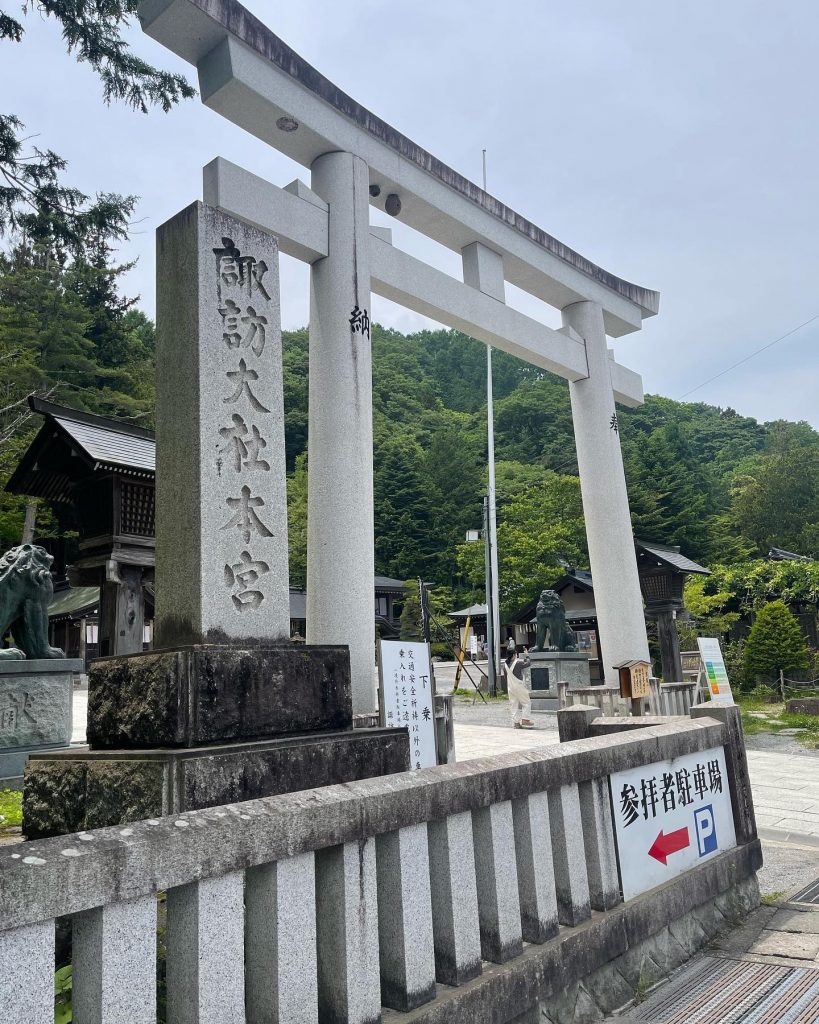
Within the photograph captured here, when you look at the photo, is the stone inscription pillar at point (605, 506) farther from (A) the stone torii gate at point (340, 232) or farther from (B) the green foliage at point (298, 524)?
(B) the green foliage at point (298, 524)

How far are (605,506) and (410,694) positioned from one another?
6.17m

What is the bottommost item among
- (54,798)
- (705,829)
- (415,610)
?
Result: (705,829)

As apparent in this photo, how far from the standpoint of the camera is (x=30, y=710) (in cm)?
731

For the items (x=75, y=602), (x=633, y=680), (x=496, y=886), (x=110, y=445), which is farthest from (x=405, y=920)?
(x=75, y=602)

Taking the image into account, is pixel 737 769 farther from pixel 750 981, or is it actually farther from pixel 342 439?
pixel 342 439

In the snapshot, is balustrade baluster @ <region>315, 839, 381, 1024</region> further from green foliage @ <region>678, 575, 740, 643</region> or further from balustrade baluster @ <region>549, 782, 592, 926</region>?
green foliage @ <region>678, 575, 740, 643</region>

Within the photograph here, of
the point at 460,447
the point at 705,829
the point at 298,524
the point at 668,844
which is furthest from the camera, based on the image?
the point at 460,447

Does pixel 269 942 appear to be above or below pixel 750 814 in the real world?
above

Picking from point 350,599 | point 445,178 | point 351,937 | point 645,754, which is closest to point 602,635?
point 350,599

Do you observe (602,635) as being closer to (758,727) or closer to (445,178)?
(758,727)

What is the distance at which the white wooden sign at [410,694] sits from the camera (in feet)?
20.3

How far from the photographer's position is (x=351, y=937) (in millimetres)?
2020

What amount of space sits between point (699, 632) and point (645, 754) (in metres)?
23.1

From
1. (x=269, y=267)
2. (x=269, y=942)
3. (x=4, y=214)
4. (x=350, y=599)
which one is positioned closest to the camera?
(x=269, y=942)
